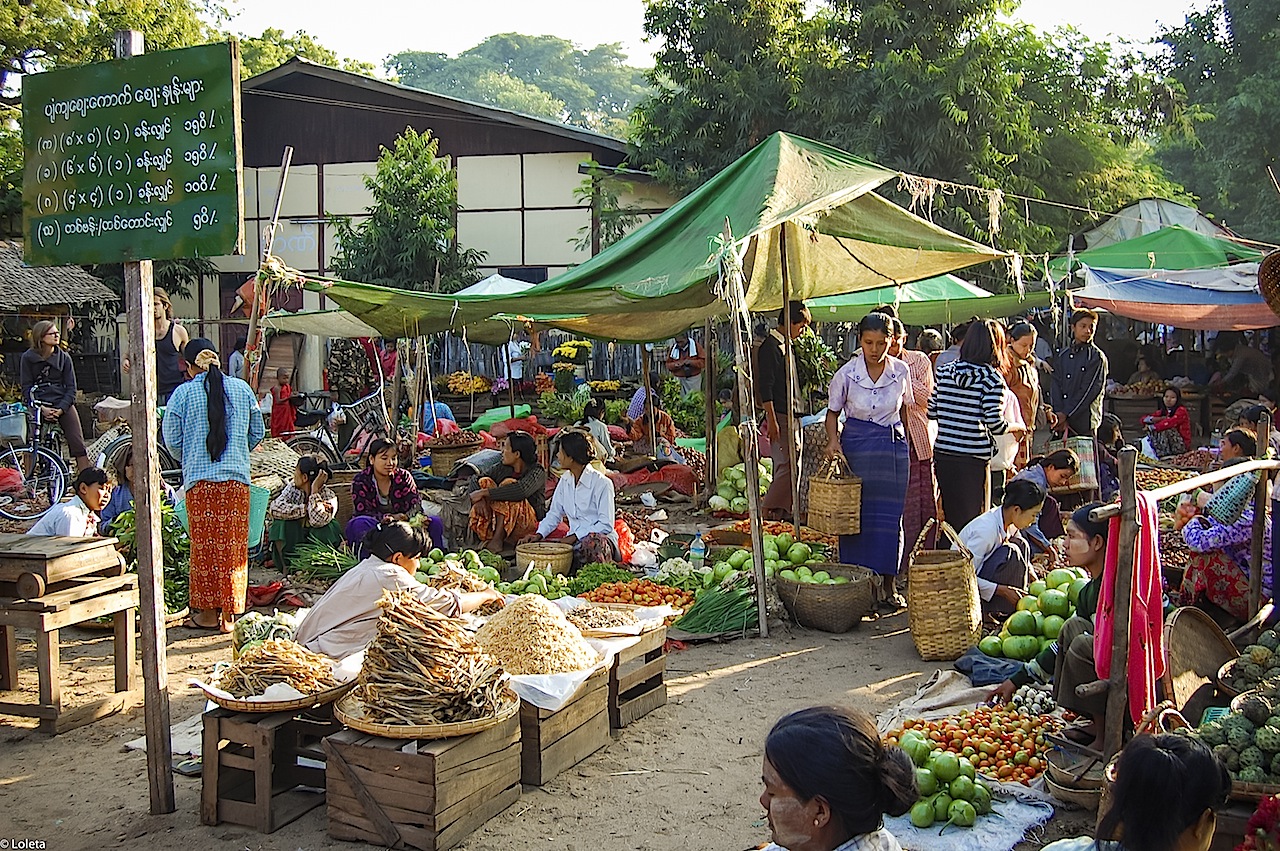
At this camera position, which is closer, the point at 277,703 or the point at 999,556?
the point at 277,703

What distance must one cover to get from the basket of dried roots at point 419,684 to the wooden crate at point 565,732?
37 centimetres

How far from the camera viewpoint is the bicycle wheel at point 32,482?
10.5m

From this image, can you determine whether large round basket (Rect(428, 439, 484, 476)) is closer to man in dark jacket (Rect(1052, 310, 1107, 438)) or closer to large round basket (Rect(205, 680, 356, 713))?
man in dark jacket (Rect(1052, 310, 1107, 438))

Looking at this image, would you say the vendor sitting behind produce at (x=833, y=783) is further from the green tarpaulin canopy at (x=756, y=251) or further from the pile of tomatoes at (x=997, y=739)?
the green tarpaulin canopy at (x=756, y=251)

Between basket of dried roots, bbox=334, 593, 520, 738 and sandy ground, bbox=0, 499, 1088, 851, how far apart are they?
0.43 m

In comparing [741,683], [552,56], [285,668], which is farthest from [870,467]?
[552,56]

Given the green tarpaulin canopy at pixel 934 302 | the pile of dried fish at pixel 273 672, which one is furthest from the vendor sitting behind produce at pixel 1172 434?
the pile of dried fish at pixel 273 672

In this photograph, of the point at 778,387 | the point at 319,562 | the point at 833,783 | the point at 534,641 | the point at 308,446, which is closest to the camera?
the point at 833,783

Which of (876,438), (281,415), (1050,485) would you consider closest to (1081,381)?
(1050,485)

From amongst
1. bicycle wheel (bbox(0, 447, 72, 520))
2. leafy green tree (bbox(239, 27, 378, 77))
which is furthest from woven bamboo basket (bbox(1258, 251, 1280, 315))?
leafy green tree (bbox(239, 27, 378, 77))

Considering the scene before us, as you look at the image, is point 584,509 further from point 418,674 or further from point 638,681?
point 418,674

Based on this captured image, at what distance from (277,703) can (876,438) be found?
4.00 meters

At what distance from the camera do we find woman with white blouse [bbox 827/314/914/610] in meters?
6.62

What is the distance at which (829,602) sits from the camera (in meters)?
6.30
